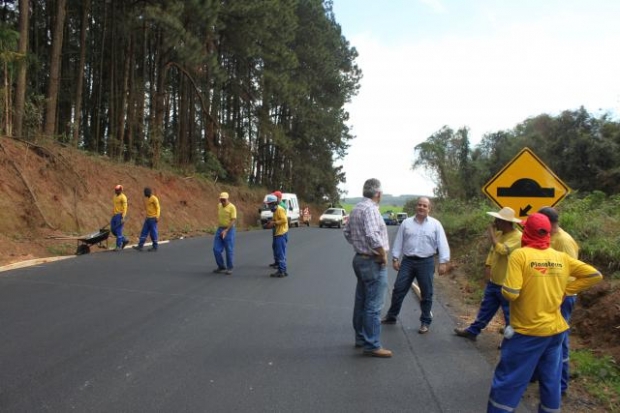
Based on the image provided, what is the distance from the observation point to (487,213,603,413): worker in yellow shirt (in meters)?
3.89

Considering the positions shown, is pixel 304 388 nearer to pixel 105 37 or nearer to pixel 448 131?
pixel 105 37

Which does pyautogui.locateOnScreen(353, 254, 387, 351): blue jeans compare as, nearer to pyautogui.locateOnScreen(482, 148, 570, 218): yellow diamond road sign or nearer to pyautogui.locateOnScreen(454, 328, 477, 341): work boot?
pyautogui.locateOnScreen(454, 328, 477, 341): work boot

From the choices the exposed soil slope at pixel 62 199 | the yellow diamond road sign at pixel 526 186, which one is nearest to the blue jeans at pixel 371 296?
the yellow diamond road sign at pixel 526 186

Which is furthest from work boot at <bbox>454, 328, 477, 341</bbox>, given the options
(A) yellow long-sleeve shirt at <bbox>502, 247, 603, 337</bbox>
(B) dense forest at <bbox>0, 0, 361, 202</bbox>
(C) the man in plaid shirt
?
(B) dense forest at <bbox>0, 0, 361, 202</bbox>

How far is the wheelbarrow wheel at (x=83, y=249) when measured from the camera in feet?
44.1

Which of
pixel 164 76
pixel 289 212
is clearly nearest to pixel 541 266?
pixel 164 76

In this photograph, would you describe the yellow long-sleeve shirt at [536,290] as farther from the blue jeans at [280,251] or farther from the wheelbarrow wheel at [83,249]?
the wheelbarrow wheel at [83,249]

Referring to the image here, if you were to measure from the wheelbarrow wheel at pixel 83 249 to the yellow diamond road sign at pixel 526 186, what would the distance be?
1031 cm

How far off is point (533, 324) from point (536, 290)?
0.25 metres

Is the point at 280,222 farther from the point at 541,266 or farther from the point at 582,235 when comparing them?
the point at 541,266

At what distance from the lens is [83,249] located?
531 inches

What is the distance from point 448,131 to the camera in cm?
6856

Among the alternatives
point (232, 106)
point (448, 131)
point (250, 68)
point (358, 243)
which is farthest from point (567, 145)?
point (448, 131)

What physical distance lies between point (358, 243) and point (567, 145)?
28.0 meters
